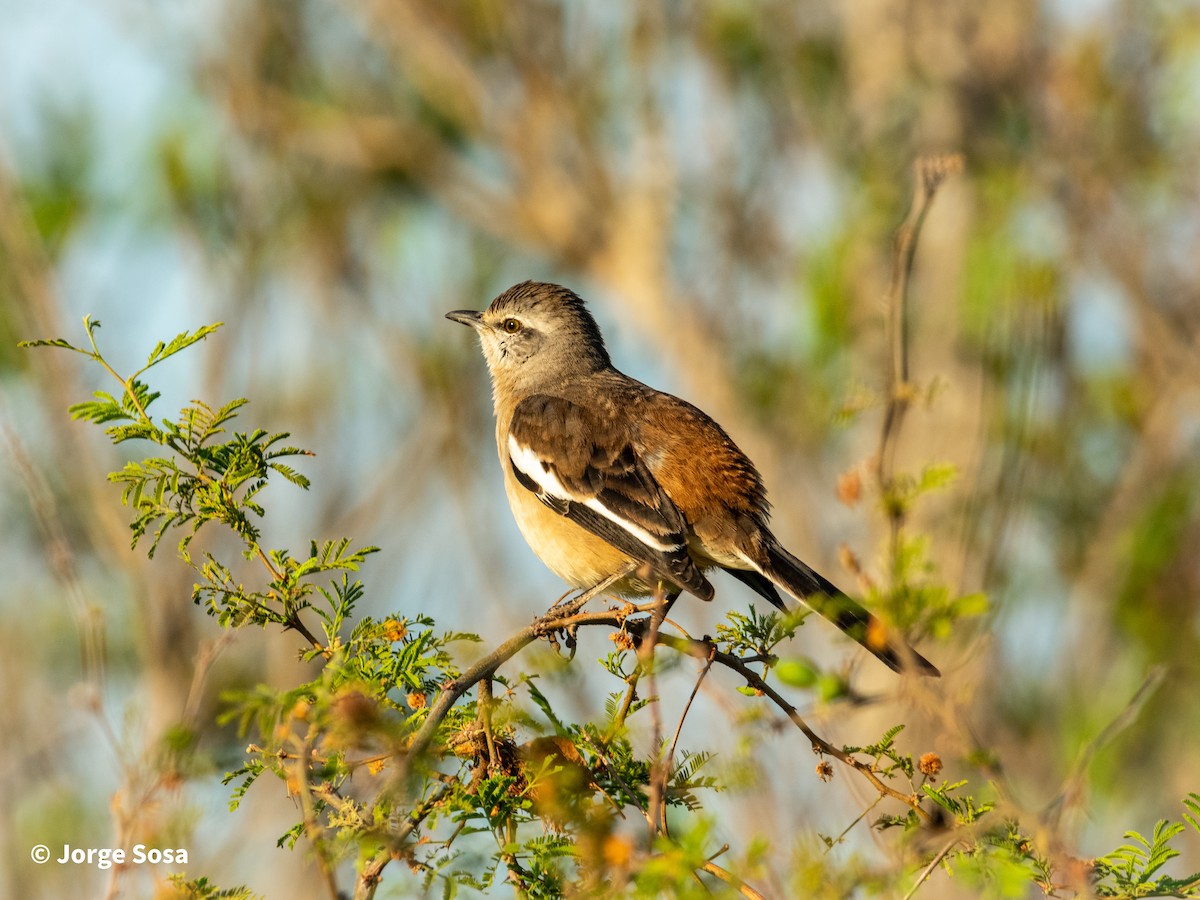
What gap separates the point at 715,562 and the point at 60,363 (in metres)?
4.60

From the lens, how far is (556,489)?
224 inches

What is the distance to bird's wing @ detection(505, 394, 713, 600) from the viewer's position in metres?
5.27

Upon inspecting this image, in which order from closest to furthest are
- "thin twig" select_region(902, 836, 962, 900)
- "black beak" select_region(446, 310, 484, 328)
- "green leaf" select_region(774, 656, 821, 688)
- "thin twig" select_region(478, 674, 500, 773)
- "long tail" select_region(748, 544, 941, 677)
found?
"green leaf" select_region(774, 656, 821, 688)
"thin twig" select_region(902, 836, 962, 900)
"thin twig" select_region(478, 674, 500, 773)
"long tail" select_region(748, 544, 941, 677)
"black beak" select_region(446, 310, 484, 328)

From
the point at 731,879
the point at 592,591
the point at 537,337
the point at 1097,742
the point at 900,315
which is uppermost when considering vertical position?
the point at 537,337

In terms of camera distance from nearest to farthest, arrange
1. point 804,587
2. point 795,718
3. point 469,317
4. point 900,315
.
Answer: point 795,718
point 900,315
point 804,587
point 469,317

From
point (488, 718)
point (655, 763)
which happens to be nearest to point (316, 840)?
point (655, 763)

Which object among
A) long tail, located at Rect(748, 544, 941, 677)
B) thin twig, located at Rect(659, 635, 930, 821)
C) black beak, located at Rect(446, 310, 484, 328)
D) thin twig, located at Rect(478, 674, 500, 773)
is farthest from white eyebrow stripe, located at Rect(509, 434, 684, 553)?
thin twig, located at Rect(478, 674, 500, 773)

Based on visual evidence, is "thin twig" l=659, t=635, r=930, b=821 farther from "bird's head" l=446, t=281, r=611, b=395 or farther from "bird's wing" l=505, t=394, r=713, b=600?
"bird's head" l=446, t=281, r=611, b=395

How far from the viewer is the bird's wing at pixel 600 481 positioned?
5.27 m

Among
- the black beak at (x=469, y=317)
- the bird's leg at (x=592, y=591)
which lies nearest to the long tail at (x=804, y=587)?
→ the bird's leg at (x=592, y=591)

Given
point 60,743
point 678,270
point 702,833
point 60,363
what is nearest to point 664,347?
point 678,270

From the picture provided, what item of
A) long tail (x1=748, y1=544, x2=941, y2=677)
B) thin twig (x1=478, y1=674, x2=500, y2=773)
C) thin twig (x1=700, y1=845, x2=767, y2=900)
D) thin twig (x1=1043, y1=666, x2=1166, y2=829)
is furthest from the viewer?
long tail (x1=748, y1=544, x2=941, y2=677)

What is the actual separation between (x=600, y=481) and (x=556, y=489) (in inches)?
8.1

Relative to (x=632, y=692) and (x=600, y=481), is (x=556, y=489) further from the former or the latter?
(x=632, y=692)
